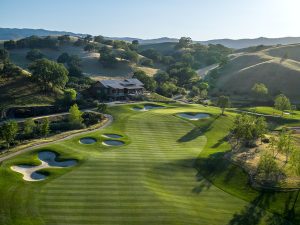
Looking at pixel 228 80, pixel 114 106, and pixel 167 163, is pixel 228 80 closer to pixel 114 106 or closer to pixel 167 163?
pixel 114 106

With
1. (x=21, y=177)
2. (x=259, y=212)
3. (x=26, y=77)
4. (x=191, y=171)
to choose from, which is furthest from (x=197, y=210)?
(x=26, y=77)

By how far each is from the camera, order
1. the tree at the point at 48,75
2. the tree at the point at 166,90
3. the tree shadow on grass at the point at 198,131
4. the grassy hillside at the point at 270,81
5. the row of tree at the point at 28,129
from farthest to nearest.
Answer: the grassy hillside at the point at 270,81, the tree at the point at 166,90, the tree at the point at 48,75, the tree shadow on grass at the point at 198,131, the row of tree at the point at 28,129

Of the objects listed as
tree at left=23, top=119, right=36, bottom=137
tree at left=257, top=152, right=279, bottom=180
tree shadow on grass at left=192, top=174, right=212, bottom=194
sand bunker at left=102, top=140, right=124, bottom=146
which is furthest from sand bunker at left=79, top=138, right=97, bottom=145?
tree at left=257, top=152, right=279, bottom=180

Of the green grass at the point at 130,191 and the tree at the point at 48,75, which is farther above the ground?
the tree at the point at 48,75

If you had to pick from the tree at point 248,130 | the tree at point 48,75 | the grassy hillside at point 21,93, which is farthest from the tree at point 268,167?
the tree at point 48,75

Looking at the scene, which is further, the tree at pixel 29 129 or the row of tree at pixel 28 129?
the tree at pixel 29 129

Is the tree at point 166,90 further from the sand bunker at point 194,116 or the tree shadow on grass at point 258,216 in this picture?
the tree shadow on grass at point 258,216
